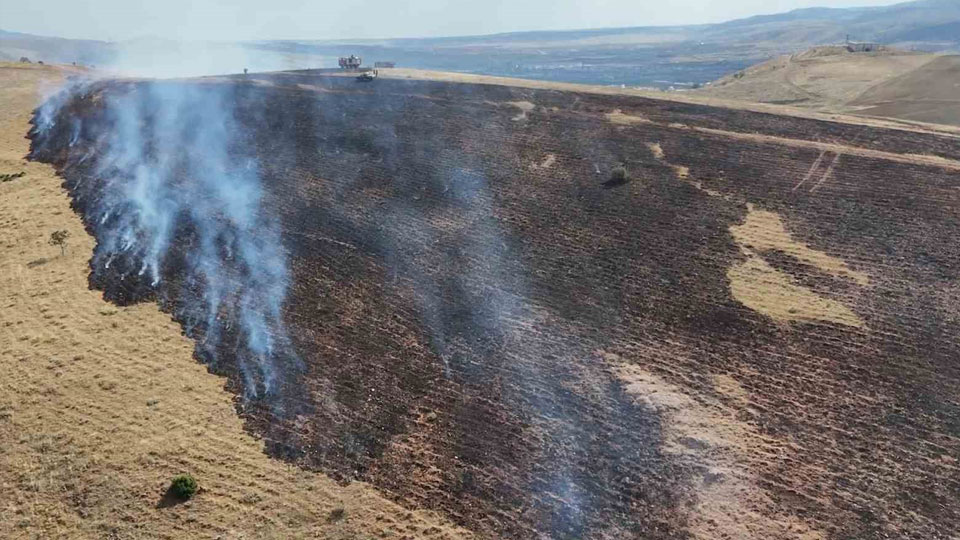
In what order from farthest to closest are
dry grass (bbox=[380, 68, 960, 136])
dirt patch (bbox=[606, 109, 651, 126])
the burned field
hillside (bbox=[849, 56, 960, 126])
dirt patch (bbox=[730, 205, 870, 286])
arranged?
1. hillside (bbox=[849, 56, 960, 126])
2. dirt patch (bbox=[606, 109, 651, 126])
3. dry grass (bbox=[380, 68, 960, 136])
4. dirt patch (bbox=[730, 205, 870, 286])
5. the burned field

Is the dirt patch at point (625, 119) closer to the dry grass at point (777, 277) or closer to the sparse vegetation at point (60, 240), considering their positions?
the dry grass at point (777, 277)

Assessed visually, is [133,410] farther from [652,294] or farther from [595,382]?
[652,294]

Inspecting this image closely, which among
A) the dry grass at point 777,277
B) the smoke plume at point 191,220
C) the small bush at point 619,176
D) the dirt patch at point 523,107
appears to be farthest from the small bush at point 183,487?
the dirt patch at point 523,107

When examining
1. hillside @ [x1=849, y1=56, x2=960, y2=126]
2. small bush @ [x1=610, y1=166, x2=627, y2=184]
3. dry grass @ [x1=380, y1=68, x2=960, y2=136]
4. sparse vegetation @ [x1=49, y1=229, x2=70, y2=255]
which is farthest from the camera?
hillside @ [x1=849, y1=56, x2=960, y2=126]

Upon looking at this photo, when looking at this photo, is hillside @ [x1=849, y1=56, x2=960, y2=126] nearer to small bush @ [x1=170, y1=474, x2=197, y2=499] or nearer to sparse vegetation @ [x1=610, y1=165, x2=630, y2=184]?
sparse vegetation @ [x1=610, y1=165, x2=630, y2=184]

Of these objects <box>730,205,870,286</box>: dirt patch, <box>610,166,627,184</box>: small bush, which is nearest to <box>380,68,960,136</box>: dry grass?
<box>610,166,627,184</box>: small bush

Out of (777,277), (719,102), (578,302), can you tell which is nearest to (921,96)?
(719,102)
